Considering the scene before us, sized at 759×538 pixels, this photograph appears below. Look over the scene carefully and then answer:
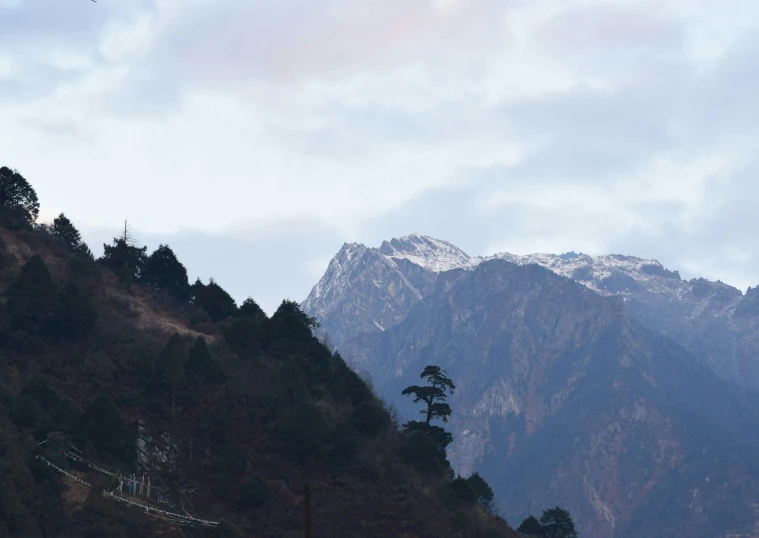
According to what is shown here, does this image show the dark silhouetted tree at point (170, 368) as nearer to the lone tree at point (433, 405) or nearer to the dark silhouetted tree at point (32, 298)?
the dark silhouetted tree at point (32, 298)

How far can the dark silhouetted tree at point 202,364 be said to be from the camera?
11088cm

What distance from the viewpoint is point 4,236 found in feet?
402

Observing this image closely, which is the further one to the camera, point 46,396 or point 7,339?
point 7,339

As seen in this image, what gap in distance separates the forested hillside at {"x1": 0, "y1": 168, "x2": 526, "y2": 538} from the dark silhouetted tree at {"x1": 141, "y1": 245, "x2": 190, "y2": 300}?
629 cm

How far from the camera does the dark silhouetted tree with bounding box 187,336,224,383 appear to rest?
110875 millimetres

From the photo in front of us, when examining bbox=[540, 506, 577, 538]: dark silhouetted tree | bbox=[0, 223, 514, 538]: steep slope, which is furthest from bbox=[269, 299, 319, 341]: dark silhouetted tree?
bbox=[540, 506, 577, 538]: dark silhouetted tree

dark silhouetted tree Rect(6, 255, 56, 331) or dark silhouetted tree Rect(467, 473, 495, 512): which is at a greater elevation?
dark silhouetted tree Rect(6, 255, 56, 331)

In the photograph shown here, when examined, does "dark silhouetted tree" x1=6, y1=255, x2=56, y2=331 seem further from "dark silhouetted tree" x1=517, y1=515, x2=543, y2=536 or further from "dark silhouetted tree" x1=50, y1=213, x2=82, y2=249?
"dark silhouetted tree" x1=517, y1=515, x2=543, y2=536

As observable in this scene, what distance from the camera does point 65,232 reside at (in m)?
137

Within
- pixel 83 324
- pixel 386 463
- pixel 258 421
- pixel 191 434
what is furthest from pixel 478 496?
pixel 83 324

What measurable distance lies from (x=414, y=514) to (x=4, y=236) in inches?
2211

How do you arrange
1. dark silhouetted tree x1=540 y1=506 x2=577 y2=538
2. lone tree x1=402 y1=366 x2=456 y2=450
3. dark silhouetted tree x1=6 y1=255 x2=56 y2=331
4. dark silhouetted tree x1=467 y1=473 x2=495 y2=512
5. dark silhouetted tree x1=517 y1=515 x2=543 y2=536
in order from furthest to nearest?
dark silhouetted tree x1=540 y1=506 x2=577 y2=538, dark silhouetted tree x1=517 y1=515 x2=543 y2=536, dark silhouetted tree x1=467 y1=473 x2=495 y2=512, lone tree x1=402 y1=366 x2=456 y2=450, dark silhouetted tree x1=6 y1=255 x2=56 y2=331

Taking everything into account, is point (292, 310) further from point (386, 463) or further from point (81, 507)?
point (81, 507)

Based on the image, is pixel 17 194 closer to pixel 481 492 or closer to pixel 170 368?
pixel 170 368
